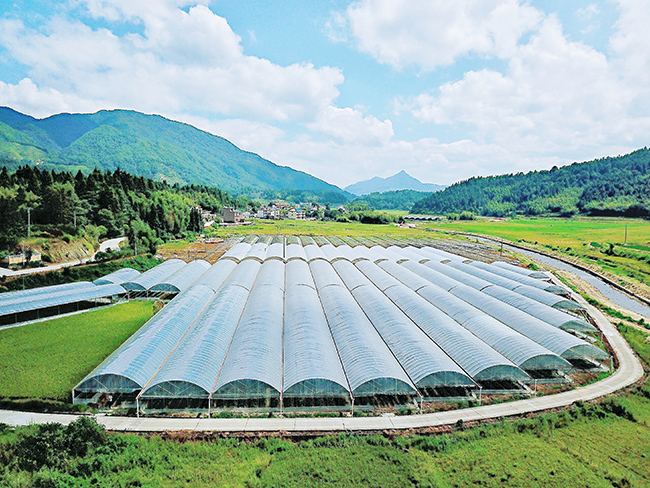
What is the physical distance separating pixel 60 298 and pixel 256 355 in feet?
72.6

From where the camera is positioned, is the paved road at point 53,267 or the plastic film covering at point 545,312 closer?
the plastic film covering at point 545,312

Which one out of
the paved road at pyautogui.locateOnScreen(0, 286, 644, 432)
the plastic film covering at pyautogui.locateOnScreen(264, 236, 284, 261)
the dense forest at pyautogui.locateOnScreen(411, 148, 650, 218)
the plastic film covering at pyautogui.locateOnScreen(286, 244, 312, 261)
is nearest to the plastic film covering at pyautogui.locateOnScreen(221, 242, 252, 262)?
the plastic film covering at pyautogui.locateOnScreen(264, 236, 284, 261)

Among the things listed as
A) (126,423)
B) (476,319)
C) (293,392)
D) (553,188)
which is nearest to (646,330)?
(476,319)

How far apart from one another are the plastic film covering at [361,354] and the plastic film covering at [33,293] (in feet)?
79.2

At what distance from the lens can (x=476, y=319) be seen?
78.1 ft

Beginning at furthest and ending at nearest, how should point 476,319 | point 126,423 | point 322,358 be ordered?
point 476,319
point 322,358
point 126,423

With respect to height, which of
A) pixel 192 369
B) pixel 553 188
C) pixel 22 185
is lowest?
pixel 192 369

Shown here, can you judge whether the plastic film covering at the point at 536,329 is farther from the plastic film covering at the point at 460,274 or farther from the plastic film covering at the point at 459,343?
the plastic film covering at the point at 459,343

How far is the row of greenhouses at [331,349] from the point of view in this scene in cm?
1620

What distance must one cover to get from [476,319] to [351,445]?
46.3 feet

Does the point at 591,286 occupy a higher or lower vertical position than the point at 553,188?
lower

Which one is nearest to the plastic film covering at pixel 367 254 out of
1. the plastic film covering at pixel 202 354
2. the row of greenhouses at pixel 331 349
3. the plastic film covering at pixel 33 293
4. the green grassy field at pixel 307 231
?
the row of greenhouses at pixel 331 349

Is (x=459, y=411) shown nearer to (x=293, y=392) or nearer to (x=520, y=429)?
(x=520, y=429)

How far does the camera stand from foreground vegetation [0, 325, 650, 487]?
11398mm
